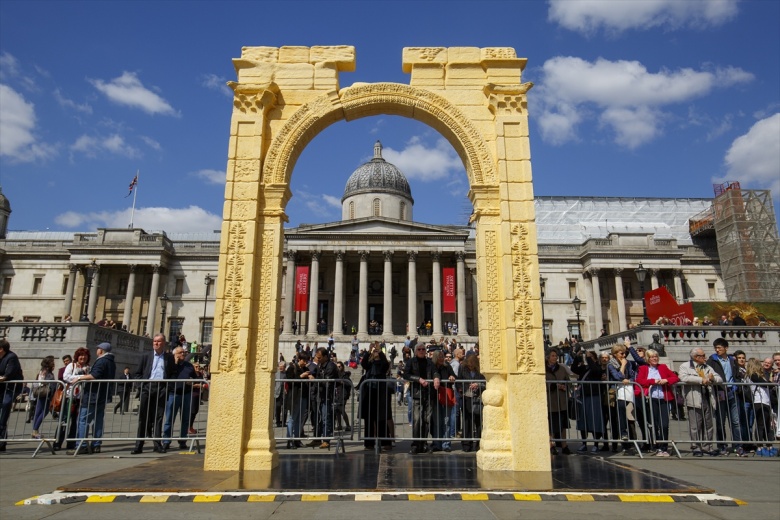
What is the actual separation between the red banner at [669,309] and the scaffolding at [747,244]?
2183cm

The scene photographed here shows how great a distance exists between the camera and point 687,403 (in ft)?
32.0

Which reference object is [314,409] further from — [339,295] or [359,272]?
[359,272]

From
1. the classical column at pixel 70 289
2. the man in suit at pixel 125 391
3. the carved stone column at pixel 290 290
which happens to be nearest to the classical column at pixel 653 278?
the carved stone column at pixel 290 290

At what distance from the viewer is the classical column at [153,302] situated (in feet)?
158

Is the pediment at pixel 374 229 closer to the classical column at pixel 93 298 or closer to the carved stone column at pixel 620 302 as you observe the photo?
the carved stone column at pixel 620 302

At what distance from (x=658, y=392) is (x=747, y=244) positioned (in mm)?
43901

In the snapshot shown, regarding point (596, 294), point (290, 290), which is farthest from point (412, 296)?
point (596, 294)

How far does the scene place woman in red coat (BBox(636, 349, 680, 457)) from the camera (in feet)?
31.4

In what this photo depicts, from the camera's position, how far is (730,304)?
30062mm

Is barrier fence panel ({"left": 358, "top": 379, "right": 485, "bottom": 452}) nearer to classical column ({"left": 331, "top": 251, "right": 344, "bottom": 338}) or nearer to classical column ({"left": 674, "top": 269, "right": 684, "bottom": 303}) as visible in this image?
classical column ({"left": 331, "top": 251, "right": 344, "bottom": 338})

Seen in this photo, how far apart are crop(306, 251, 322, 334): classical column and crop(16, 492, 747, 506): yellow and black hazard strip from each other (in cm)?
3728

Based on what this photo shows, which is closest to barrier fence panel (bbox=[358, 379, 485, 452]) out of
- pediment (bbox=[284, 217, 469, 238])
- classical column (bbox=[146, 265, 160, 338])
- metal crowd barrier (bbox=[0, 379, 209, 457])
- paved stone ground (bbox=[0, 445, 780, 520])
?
metal crowd barrier (bbox=[0, 379, 209, 457])

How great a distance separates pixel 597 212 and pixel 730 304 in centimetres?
3252

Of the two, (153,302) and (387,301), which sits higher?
(153,302)
